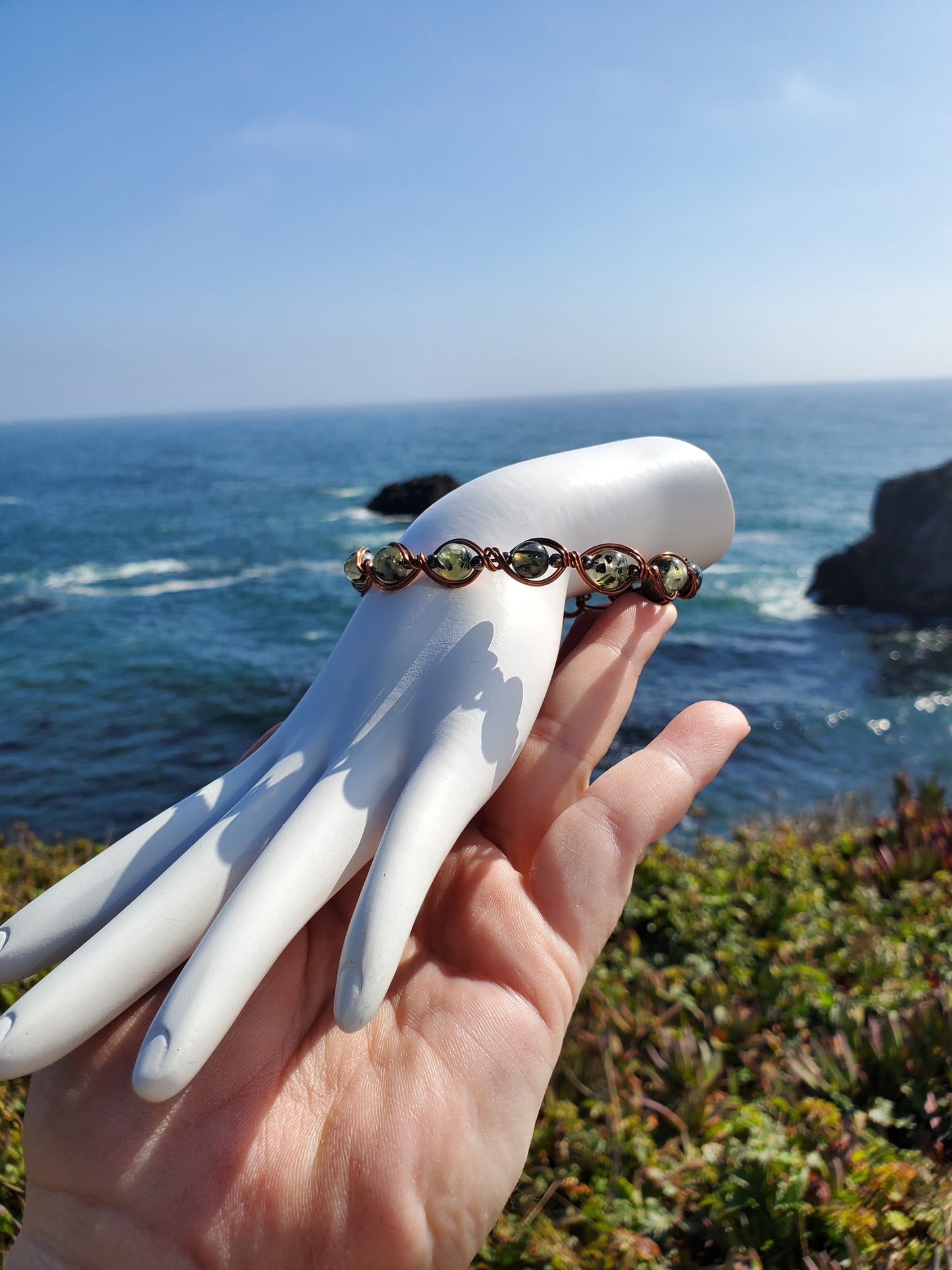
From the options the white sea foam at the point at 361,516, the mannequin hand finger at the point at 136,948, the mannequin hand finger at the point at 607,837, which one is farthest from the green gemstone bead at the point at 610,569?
the white sea foam at the point at 361,516

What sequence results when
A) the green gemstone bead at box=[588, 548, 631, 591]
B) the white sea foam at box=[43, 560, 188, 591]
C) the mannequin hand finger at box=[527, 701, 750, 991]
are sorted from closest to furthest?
the mannequin hand finger at box=[527, 701, 750, 991]
the green gemstone bead at box=[588, 548, 631, 591]
the white sea foam at box=[43, 560, 188, 591]

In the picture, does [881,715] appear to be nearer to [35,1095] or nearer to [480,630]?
[480,630]

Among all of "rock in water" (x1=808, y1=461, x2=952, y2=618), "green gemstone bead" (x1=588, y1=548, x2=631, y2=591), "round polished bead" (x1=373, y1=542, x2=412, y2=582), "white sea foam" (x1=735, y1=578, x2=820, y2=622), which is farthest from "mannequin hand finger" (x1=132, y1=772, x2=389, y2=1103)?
"rock in water" (x1=808, y1=461, x2=952, y2=618)

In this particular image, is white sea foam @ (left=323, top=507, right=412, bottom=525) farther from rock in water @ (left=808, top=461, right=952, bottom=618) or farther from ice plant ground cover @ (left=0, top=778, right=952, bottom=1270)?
ice plant ground cover @ (left=0, top=778, right=952, bottom=1270)

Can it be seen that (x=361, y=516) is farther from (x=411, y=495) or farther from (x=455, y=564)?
(x=455, y=564)

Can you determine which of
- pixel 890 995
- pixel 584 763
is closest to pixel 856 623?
pixel 890 995

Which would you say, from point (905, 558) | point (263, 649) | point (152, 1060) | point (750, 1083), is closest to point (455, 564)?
point (152, 1060)
